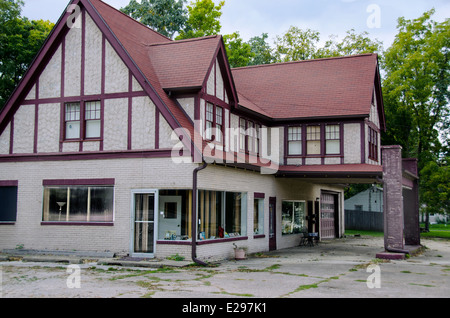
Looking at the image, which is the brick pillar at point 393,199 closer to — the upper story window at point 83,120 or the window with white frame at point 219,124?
the window with white frame at point 219,124

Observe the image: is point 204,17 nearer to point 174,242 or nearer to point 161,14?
point 161,14

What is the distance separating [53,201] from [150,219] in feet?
13.8

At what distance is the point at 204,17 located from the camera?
135 feet

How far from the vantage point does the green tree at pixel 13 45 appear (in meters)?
31.1

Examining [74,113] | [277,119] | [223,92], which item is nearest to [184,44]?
[223,92]

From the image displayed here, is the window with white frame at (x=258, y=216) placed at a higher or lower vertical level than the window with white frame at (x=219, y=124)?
lower

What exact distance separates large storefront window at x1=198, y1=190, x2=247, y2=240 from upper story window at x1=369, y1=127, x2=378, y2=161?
7721 millimetres

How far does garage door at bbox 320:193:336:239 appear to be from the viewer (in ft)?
105

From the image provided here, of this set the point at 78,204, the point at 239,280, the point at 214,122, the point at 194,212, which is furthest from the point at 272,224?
the point at 239,280

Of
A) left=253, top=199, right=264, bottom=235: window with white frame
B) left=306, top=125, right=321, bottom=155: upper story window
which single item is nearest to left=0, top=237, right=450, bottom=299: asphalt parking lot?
left=253, top=199, right=264, bottom=235: window with white frame

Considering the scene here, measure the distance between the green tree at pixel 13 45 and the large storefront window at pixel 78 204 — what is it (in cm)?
1384

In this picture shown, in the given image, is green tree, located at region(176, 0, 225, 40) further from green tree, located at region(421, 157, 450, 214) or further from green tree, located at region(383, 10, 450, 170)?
green tree, located at region(421, 157, 450, 214)

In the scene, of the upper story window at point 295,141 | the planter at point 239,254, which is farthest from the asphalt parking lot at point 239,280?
the upper story window at point 295,141

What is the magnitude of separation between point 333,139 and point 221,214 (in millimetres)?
7918
